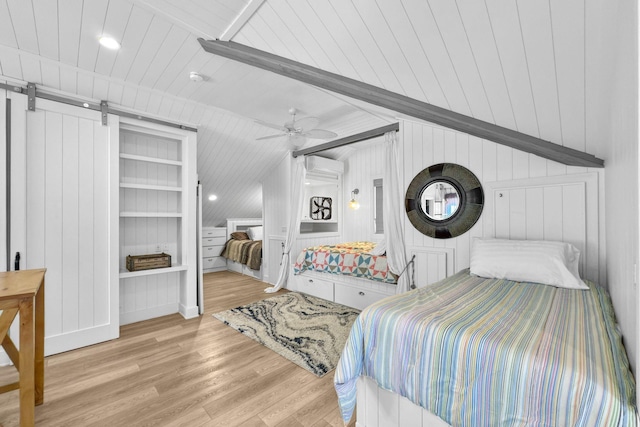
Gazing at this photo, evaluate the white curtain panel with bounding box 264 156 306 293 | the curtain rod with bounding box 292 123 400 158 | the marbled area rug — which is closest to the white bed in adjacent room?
the white curtain panel with bounding box 264 156 306 293

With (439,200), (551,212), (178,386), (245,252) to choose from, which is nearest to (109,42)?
(178,386)

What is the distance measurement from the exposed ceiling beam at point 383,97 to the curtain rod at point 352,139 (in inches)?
50.3

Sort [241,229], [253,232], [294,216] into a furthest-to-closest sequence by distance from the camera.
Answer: [241,229], [253,232], [294,216]

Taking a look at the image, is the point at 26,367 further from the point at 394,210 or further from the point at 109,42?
the point at 394,210

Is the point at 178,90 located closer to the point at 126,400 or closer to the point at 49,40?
the point at 49,40

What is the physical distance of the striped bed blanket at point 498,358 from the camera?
89 centimetres

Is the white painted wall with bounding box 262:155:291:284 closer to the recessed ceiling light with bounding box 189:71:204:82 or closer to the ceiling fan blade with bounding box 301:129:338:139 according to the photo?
the ceiling fan blade with bounding box 301:129:338:139

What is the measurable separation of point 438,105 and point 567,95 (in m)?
0.71

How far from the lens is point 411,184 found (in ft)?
10.3

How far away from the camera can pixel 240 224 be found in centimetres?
660

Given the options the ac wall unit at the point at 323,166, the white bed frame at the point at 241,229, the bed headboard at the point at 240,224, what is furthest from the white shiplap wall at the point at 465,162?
the bed headboard at the point at 240,224

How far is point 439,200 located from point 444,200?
0.05m

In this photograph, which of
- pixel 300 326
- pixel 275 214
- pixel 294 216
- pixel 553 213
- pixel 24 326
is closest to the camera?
pixel 24 326

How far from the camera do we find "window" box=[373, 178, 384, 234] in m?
4.86
